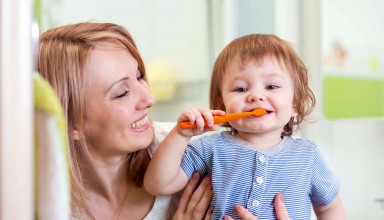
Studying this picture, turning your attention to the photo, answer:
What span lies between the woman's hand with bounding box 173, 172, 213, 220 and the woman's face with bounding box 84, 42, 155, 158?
0.42 ft

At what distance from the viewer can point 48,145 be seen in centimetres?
49

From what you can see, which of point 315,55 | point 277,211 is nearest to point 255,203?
point 277,211

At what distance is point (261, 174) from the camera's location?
0.86 metres

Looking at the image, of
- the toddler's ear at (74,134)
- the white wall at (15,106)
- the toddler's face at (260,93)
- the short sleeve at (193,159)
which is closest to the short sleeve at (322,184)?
the toddler's face at (260,93)

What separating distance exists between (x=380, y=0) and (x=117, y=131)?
4.86 ft

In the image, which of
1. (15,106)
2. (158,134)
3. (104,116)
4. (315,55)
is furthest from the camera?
(315,55)

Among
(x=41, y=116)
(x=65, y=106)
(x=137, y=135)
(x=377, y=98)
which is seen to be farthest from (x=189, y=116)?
(x=377, y=98)

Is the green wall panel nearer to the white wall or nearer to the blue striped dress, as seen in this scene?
the blue striped dress

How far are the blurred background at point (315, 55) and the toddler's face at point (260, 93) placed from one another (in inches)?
37.1

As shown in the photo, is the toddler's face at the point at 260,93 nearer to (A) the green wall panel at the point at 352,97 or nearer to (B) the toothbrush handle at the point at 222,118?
(B) the toothbrush handle at the point at 222,118

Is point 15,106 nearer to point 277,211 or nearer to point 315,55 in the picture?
point 277,211

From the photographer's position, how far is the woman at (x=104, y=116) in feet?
2.93

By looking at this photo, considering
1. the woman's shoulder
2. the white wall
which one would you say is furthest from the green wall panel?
the white wall

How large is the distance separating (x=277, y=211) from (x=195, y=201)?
0.16 m
